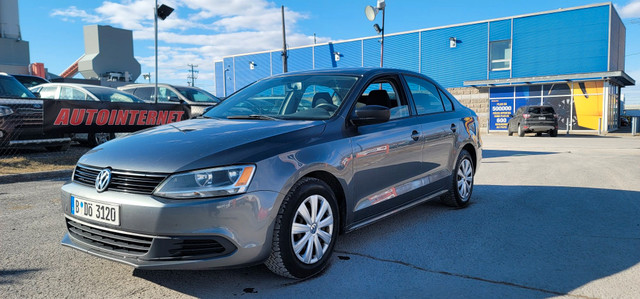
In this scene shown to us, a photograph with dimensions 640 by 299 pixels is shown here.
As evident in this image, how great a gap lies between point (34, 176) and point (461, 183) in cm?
692

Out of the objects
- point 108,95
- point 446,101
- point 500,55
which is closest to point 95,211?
point 446,101

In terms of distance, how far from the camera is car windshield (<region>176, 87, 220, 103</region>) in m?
14.7

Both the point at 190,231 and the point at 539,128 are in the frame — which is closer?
the point at 190,231

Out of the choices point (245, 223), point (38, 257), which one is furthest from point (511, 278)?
point (38, 257)

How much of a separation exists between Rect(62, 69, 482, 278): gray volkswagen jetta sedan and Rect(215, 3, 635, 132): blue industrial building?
1919 cm

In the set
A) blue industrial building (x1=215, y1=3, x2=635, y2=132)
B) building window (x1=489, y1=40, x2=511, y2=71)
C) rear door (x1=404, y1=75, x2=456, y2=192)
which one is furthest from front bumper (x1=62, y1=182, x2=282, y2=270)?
building window (x1=489, y1=40, x2=511, y2=71)

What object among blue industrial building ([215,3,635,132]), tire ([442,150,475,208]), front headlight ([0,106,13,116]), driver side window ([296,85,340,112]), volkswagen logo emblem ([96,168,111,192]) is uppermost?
blue industrial building ([215,3,635,132])

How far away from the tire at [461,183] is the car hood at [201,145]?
7.77 feet

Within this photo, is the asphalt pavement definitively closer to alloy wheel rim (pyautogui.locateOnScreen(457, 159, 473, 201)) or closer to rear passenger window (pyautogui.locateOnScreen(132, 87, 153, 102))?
alloy wheel rim (pyautogui.locateOnScreen(457, 159, 473, 201))

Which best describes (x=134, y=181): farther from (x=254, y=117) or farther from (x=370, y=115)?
(x=370, y=115)

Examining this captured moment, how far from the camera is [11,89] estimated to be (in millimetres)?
9680

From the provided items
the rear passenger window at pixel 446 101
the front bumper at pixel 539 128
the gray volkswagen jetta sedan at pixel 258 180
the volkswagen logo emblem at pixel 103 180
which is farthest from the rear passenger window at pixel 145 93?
the front bumper at pixel 539 128

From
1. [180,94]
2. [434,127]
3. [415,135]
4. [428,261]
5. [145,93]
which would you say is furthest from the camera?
[145,93]

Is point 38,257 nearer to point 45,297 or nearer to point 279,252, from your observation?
point 45,297
